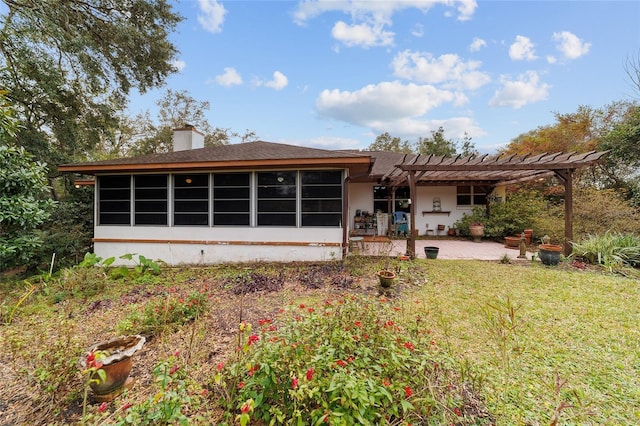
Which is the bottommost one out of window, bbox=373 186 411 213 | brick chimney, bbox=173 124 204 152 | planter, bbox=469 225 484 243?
planter, bbox=469 225 484 243

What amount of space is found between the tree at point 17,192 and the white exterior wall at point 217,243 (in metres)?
1.95

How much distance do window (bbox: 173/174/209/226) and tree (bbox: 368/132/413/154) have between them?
831 inches

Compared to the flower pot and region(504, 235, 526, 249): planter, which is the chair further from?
the flower pot

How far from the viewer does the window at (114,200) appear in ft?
23.8

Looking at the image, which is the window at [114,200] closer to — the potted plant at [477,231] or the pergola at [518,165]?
the pergola at [518,165]

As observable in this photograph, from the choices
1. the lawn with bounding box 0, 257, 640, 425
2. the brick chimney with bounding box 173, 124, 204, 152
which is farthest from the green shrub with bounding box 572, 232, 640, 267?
the brick chimney with bounding box 173, 124, 204, 152

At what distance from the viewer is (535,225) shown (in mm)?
9125

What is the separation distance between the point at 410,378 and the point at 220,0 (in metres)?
10.3

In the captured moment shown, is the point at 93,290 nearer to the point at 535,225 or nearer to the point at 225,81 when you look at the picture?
the point at 225,81

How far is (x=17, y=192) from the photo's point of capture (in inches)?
196

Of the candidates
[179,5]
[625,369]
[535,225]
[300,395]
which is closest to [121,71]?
[179,5]

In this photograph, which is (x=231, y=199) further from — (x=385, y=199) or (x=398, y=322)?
(x=385, y=199)

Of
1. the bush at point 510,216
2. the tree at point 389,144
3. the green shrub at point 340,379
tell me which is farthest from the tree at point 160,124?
the green shrub at point 340,379

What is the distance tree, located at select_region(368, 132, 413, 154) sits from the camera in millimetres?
25344
